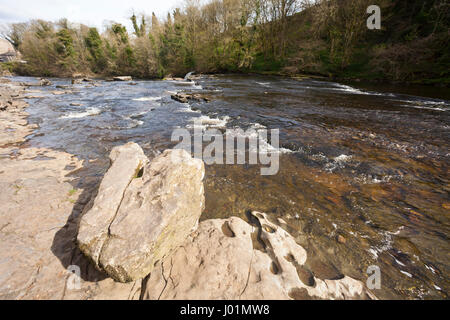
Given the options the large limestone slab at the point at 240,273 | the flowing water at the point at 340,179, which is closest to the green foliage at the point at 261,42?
the flowing water at the point at 340,179

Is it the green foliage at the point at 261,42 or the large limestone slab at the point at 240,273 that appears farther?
the green foliage at the point at 261,42

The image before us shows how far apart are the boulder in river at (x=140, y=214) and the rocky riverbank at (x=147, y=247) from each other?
0.04ft

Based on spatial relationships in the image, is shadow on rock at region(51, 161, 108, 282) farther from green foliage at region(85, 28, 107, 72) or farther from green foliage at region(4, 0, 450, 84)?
green foliage at region(85, 28, 107, 72)

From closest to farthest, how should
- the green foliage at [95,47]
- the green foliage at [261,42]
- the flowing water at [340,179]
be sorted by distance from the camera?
the flowing water at [340,179] → the green foliage at [261,42] → the green foliage at [95,47]

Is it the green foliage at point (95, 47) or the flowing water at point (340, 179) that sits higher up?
the green foliage at point (95, 47)

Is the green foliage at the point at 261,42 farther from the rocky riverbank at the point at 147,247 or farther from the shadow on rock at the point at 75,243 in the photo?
the shadow on rock at the point at 75,243

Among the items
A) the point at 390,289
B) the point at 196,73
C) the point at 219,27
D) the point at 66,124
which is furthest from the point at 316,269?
the point at 219,27

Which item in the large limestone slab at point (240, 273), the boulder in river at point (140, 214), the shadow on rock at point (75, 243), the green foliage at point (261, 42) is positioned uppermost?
the green foliage at point (261, 42)

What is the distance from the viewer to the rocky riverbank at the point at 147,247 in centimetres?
210

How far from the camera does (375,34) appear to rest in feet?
95.6

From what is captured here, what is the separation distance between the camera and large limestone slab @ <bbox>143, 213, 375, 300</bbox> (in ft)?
7.02

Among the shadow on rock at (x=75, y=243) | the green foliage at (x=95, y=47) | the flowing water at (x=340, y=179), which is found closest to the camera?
the shadow on rock at (x=75, y=243)

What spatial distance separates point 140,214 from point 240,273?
4.96ft

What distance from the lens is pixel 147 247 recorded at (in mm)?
2119
